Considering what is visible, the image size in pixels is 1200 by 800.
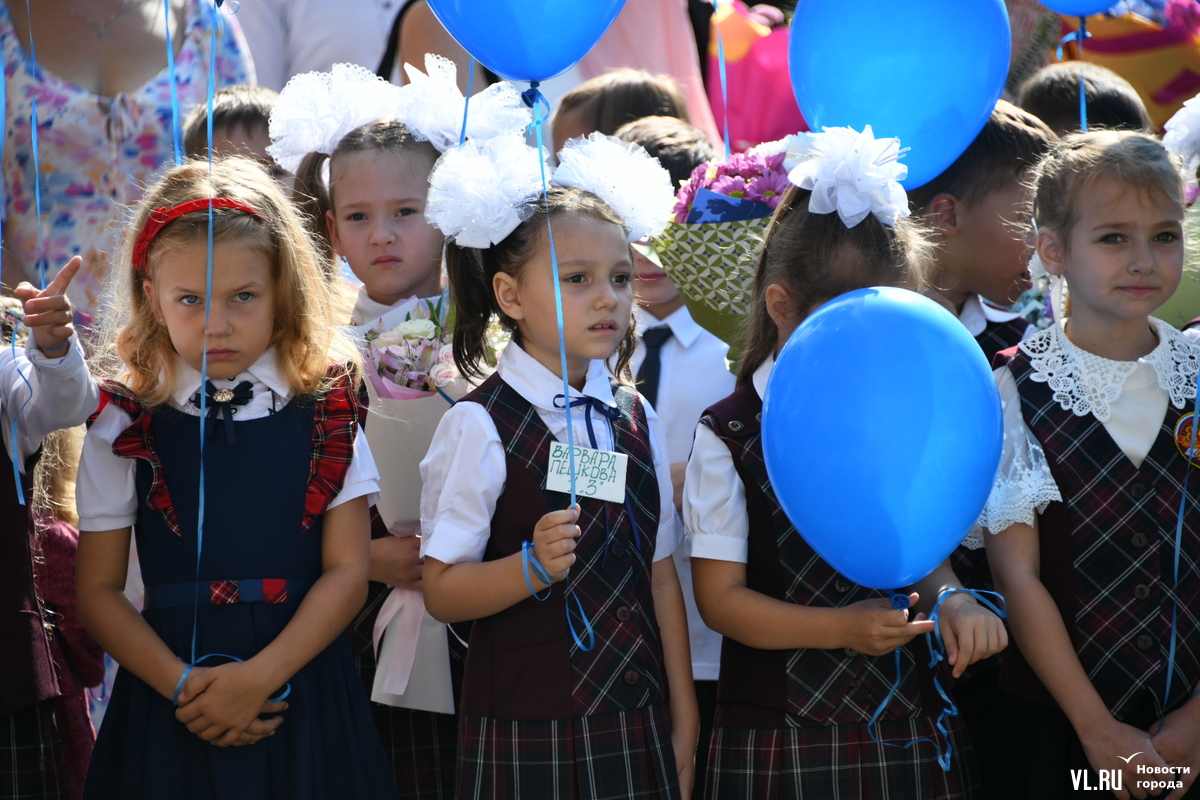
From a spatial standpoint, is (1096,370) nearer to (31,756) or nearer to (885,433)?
(885,433)

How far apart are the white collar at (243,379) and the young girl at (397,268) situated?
1.03 ft

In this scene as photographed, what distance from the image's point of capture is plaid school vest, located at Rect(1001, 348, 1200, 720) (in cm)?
230

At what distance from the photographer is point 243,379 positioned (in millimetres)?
2357

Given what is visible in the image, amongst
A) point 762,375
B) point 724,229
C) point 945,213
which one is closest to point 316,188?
point 724,229

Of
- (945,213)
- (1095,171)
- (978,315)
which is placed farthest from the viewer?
(945,213)

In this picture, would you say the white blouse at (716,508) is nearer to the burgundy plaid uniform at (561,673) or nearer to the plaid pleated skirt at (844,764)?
the burgundy plaid uniform at (561,673)

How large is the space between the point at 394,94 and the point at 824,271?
1270 millimetres

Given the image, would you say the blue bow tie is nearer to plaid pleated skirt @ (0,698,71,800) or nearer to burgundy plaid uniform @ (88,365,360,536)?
burgundy plaid uniform @ (88,365,360,536)

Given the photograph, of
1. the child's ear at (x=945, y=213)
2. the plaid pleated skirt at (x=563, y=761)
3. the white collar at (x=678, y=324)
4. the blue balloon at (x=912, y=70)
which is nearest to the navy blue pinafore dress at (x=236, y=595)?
the plaid pleated skirt at (x=563, y=761)

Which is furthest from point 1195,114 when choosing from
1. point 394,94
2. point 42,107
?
point 42,107

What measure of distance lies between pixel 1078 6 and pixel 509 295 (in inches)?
67.9

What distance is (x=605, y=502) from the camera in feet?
7.57

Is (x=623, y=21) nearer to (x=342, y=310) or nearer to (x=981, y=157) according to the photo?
(x=981, y=157)

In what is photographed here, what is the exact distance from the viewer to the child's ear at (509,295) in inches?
96.1
